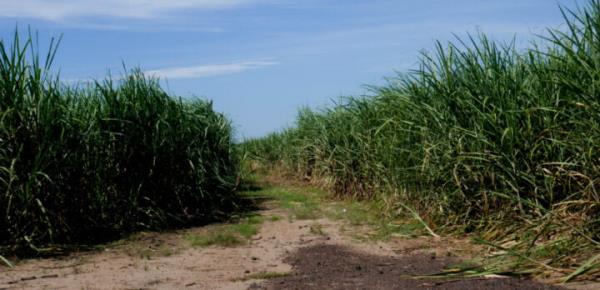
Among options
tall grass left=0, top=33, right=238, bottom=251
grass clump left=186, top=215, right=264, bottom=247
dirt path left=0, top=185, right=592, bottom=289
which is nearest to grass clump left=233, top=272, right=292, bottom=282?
dirt path left=0, top=185, right=592, bottom=289

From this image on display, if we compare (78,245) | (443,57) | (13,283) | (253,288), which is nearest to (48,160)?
(78,245)

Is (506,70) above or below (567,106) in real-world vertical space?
above

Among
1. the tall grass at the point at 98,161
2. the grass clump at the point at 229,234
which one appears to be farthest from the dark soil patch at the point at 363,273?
the tall grass at the point at 98,161

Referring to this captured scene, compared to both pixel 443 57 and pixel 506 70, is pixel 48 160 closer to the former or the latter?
pixel 443 57

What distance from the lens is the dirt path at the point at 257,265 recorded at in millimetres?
4078

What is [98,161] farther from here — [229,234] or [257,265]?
[257,265]

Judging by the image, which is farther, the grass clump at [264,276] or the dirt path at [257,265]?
the grass clump at [264,276]

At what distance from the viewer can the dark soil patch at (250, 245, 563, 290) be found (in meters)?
3.75

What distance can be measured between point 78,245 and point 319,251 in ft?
6.94

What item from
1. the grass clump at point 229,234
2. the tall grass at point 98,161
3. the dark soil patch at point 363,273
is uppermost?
the tall grass at point 98,161

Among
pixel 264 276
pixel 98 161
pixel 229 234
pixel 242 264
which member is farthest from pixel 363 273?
pixel 98 161

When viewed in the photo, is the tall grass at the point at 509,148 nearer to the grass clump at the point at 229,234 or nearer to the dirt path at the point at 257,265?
the dirt path at the point at 257,265

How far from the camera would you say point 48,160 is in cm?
539

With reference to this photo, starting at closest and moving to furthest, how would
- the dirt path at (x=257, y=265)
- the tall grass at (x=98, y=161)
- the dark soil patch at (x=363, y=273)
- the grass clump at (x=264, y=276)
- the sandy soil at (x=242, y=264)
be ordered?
the dark soil patch at (x=363, y=273) → the dirt path at (x=257, y=265) → the sandy soil at (x=242, y=264) → the grass clump at (x=264, y=276) → the tall grass at (x=98, y=161)
